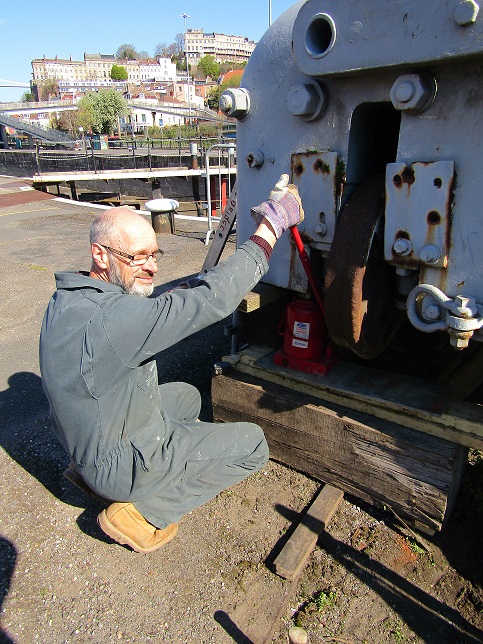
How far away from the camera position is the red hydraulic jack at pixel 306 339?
2436mm

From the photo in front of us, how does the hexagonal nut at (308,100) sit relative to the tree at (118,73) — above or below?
below

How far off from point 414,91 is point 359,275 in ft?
2.26

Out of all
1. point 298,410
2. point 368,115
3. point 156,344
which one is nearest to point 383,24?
point 368,115

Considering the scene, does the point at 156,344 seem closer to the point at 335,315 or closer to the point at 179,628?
the point at 335,315

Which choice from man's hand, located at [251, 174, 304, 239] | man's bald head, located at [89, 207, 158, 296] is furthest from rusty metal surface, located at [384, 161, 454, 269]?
man's bald head, located at [89, 207, 158, 296]

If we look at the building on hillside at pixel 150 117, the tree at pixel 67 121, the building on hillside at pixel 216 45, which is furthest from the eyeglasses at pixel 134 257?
the building on hillside at pixel 216 45

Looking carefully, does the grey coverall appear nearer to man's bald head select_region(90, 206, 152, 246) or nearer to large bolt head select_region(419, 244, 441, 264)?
man's bald head select_region(90, 206, 152, 246)

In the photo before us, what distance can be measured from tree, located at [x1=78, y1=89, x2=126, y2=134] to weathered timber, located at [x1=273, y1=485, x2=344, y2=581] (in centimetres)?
7034

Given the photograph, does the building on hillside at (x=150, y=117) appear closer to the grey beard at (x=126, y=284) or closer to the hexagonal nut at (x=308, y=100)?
the hexagonal nut at (x=308, y=100)

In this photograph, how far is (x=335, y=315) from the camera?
6.69 ft

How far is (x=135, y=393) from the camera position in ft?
6.84

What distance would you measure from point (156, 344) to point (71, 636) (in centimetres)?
113

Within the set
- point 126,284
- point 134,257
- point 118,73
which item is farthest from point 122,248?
point 118,73

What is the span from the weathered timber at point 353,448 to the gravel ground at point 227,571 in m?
0.13
